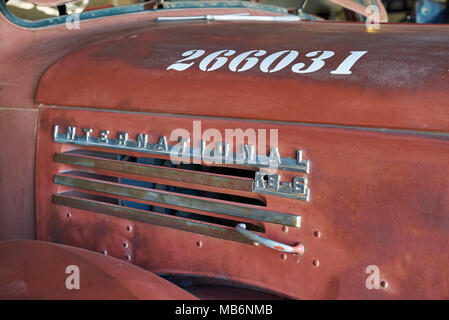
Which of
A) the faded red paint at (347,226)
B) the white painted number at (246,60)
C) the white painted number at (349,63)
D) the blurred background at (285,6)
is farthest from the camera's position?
the blurred background at (285,6)

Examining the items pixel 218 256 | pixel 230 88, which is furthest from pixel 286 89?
pixel 218 256

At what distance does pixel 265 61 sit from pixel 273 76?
82mm

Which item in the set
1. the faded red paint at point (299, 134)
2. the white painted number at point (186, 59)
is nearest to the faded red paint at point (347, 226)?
the faded red paint at point (299, 134)

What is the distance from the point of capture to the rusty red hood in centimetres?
101

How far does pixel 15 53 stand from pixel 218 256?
3.45 feet

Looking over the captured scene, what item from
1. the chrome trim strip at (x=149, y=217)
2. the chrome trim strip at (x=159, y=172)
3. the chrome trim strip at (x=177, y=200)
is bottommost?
the chrome trim strip at (x=149, y=217)

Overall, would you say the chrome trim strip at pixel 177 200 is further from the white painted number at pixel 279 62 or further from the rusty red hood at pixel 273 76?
the white painted number at pixel 279 62

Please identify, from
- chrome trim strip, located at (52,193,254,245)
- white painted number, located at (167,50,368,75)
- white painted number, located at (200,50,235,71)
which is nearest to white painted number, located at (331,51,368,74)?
white painted number, located at (167,50,368,75)

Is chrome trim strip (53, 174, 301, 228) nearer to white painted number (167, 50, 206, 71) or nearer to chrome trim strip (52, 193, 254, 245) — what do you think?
chrome trim strip (52, 193, 254, 245)

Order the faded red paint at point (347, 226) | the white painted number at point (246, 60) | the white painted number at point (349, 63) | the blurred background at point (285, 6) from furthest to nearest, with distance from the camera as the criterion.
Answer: the blurred background at point (285, 6), the white painted number at point (246, 60), the white painted number at point (349, 63), the faded red paint at point (347, 226)

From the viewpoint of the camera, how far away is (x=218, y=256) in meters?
1.23

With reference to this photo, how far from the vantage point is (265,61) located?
47.9 inches

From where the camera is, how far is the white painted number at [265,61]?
1133 mm
